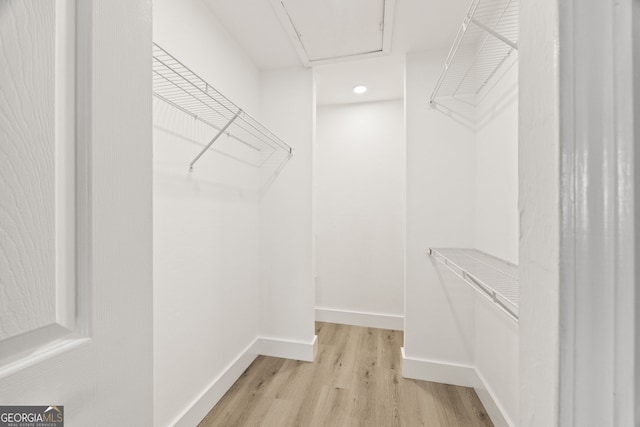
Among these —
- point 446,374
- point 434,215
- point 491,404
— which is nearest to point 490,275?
point 434,215

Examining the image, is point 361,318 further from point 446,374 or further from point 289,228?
point 289,228

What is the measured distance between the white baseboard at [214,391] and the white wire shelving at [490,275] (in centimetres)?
146

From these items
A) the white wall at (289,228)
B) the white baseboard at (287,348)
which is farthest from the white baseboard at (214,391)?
the white wall at (289,228)

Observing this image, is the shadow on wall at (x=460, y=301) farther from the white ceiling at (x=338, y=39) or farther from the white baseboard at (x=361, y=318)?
the white ceiling at (x=338, y=39)

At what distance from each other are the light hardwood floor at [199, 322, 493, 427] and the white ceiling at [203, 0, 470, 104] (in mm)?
2219

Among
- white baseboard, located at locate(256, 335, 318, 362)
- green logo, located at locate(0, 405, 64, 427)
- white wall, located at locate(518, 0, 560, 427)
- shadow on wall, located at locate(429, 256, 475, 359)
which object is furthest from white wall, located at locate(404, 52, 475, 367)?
green logo, located at locate(0, 405, 64, 427)

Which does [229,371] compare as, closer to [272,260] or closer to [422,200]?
[272,260]

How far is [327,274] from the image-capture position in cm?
281

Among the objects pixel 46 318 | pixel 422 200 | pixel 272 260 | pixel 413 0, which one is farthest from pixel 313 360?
pixel 413 0

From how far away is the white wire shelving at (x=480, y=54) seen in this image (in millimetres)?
1276

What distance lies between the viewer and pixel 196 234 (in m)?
1.41

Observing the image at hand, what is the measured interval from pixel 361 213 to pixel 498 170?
56.5 inches

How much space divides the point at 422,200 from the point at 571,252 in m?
1.52

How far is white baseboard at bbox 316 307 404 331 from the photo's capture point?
8.53 ft
